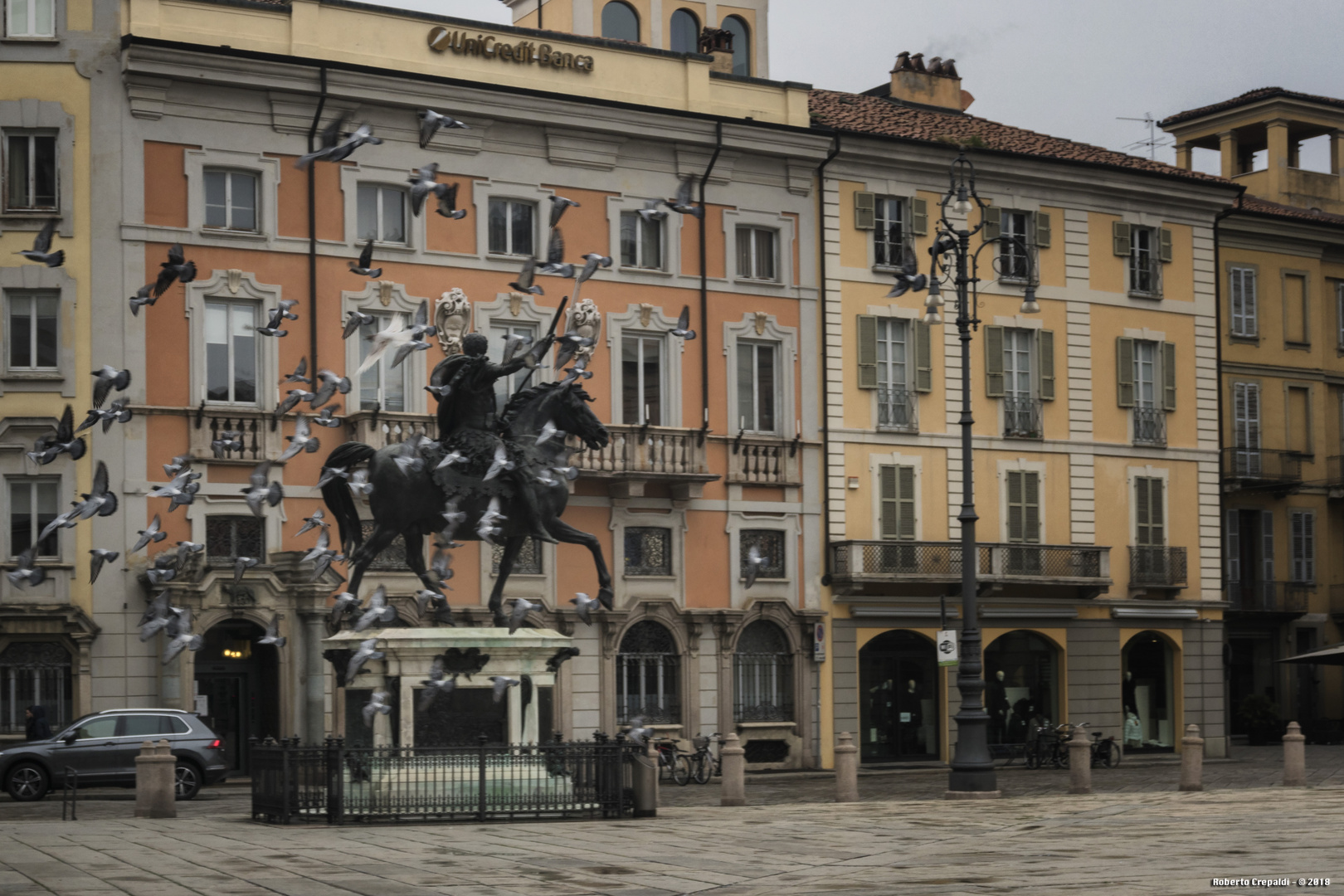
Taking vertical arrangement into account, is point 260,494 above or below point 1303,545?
above

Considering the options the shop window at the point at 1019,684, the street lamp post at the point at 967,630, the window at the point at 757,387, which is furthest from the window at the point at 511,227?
the shop window at the point at 1019,684

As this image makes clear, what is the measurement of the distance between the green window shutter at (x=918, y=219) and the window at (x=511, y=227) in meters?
9.67

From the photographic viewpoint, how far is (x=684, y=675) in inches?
1737

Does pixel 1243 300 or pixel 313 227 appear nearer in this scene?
pixel 313 227

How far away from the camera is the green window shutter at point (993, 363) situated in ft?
161

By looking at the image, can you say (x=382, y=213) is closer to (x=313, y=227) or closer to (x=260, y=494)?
(x=313, y=227)

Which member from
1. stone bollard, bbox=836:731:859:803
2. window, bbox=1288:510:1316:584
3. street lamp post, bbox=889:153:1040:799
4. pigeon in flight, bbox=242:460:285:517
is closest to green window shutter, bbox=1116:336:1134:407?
window, bbox=1288:510:1316:584

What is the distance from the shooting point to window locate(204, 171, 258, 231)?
40.4m

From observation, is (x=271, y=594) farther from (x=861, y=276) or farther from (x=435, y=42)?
(x=861, y=276)

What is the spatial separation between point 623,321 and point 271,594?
32.3ft

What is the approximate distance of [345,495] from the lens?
26.1 metres

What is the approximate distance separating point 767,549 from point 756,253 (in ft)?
21.9

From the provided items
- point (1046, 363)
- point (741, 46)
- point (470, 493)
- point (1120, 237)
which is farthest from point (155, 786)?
point (741, 46)

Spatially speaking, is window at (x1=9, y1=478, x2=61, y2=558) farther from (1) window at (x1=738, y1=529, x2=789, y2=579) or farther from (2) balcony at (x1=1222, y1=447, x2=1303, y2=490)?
(2) balcony at (x1=1222, y1=447, x2=1303, y2=490)
